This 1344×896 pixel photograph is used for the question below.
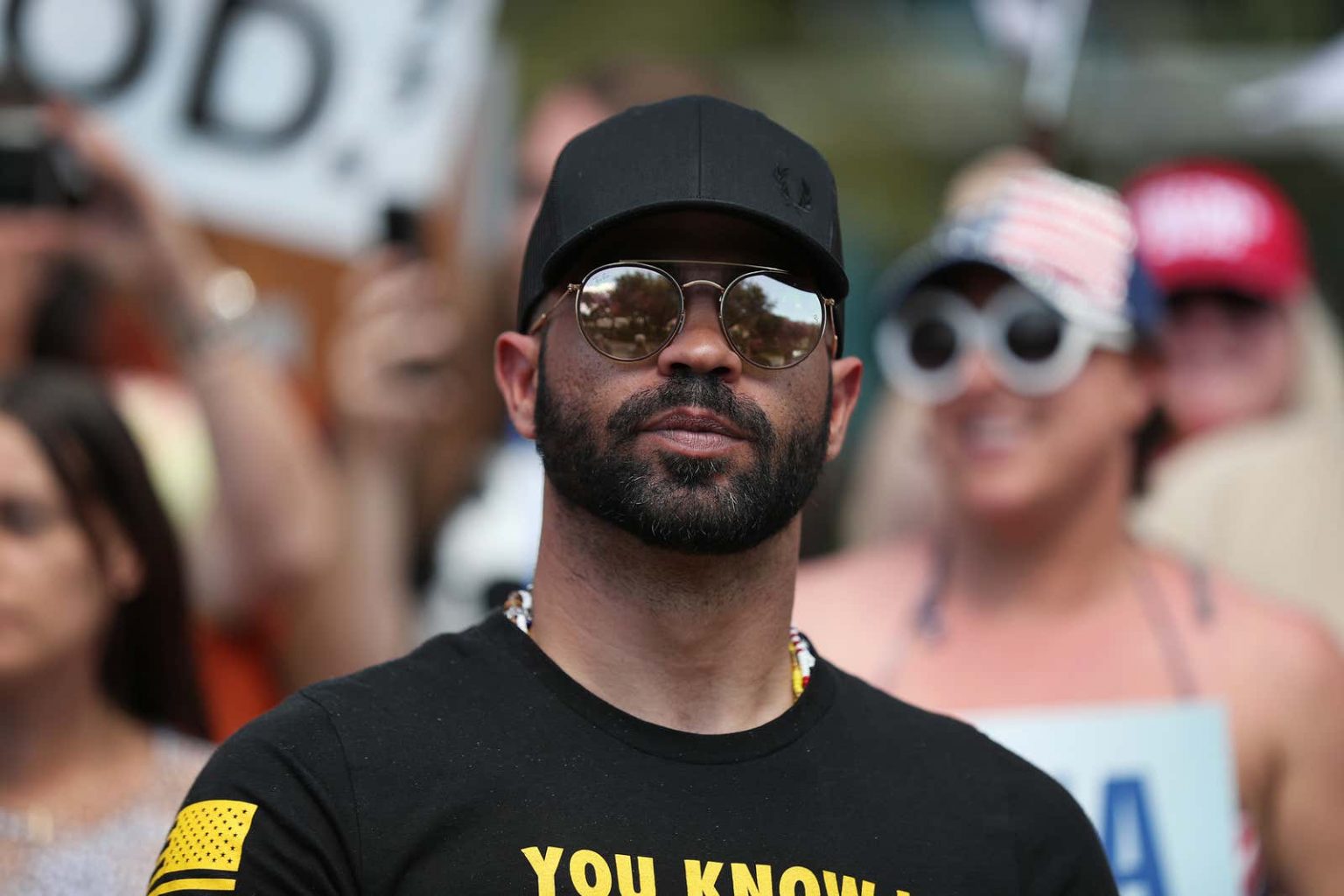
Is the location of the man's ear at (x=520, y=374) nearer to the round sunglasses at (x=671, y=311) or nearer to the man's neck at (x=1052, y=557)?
the round sunglasses at (x=671, y=311)

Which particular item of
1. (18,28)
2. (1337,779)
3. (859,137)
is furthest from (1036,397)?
(859,137)

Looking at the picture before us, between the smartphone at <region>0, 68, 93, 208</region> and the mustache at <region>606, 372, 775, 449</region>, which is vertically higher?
the smartphone at <region>0, 68, 93, 208</region>

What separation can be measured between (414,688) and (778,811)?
17.3 inches

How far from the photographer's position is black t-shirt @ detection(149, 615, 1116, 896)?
1.98 m

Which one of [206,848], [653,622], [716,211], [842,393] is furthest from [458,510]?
[206,848]

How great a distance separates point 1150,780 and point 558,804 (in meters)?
1.75

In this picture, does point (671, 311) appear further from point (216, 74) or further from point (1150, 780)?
point (216, 74)

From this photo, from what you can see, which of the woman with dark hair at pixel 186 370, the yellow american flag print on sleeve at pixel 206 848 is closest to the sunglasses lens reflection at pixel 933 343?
the woman with dark hair at pixel 186 370

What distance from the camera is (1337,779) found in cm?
362

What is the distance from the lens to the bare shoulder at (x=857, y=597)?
364 cm

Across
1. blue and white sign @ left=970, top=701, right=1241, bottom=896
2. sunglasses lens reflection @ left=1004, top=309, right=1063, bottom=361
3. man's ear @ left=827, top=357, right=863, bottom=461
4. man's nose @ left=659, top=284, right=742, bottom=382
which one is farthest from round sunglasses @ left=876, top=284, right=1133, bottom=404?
man's nose @ left=659, top=284, right=742, bottom=382

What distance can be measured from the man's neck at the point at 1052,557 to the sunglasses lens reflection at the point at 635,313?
1.81 meters

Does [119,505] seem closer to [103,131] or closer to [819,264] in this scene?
[103,131]

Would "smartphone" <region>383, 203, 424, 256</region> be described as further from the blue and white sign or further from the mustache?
the mustache
